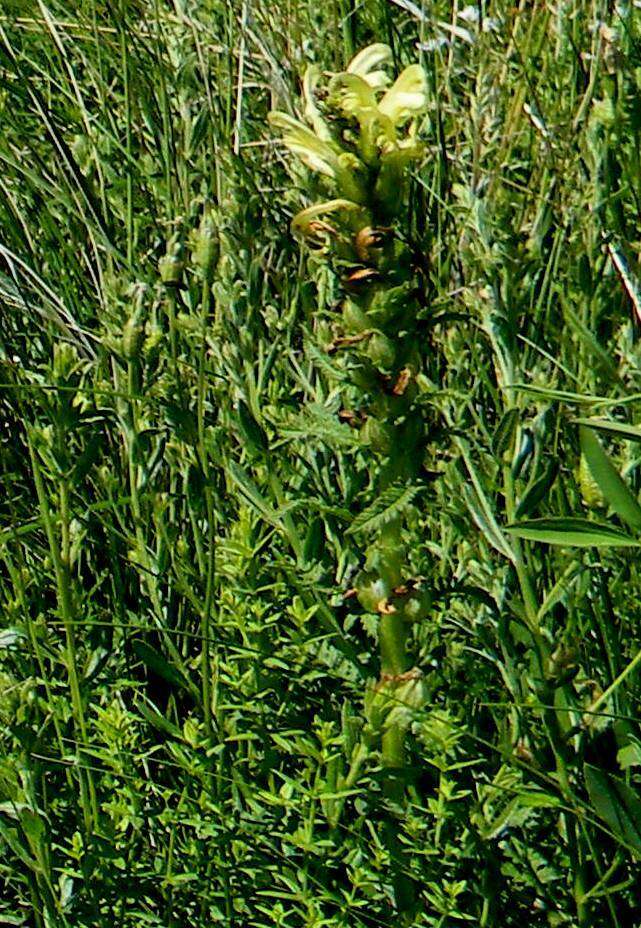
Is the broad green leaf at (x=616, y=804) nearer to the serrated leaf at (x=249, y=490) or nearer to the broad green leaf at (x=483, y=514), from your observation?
the broad green leaf at (x=483, y=514)

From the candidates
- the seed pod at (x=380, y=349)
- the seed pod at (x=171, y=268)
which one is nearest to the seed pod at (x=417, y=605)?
the seed pod at (x=380, y=349)

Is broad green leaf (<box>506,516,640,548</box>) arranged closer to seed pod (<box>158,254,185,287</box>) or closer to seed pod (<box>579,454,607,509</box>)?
seed pod (<box>579,454,607,509</box>)

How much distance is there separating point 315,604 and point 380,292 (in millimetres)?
395

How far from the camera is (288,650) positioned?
1.46m

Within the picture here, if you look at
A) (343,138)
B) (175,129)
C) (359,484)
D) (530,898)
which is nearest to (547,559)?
(359,484)

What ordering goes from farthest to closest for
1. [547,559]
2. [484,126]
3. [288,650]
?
[484,126], [547,559], [288,650]

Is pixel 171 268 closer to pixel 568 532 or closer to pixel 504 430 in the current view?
pixel 504 430

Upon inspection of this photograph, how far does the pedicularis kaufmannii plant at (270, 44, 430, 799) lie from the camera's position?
1.19 metres

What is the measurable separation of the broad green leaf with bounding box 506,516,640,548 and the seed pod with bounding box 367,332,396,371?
27 cm

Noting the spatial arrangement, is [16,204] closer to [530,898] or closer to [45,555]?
[45,555]

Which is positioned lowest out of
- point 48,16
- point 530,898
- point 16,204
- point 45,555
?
point 530,898

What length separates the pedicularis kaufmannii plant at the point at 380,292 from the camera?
119 centimetres

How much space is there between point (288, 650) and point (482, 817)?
0.28m

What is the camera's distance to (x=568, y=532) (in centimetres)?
100
